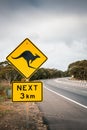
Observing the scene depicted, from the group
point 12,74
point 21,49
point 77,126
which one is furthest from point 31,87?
point 12,74

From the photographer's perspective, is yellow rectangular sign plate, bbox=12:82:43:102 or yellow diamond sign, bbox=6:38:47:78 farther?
yellow diamond sign, bbox=6:38:47:78

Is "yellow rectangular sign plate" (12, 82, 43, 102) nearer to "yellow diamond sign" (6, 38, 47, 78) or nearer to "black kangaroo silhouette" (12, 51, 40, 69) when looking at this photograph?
"yellow diamond sign" (6, 38, 47, 78)

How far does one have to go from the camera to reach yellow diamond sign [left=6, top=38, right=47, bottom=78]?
10406mm

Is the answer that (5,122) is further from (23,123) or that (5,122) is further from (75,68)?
(75,68)

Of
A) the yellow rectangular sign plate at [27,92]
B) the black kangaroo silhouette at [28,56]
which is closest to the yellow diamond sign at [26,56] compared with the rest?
the black kangaroo silhouette at [28,56]

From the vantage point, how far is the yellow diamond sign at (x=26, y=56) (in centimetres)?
1041

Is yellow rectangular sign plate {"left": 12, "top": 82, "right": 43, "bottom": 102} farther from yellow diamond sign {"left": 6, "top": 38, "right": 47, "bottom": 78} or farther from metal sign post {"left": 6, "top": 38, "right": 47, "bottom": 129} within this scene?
yellow diamond sign {"left": 6, "top": 38, "right": 47, "bottom": 78}

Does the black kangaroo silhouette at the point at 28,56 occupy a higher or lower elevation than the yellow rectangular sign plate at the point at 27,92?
higher

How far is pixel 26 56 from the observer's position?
34.3 ft

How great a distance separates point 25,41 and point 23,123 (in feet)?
11.9

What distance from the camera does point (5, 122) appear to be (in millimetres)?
12922

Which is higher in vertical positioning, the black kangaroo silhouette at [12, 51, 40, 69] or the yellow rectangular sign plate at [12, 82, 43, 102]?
the black kangaroo silhouette at [12, 51, 40, 69]

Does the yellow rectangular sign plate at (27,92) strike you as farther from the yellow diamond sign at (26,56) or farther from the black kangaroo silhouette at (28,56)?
the black kangaroo silhouette at (28,56)

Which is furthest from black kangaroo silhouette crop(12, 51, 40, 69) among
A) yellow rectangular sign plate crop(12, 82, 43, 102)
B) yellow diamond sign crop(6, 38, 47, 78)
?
yellow rectangular sign plate crop(12, 82, 43, 102)
